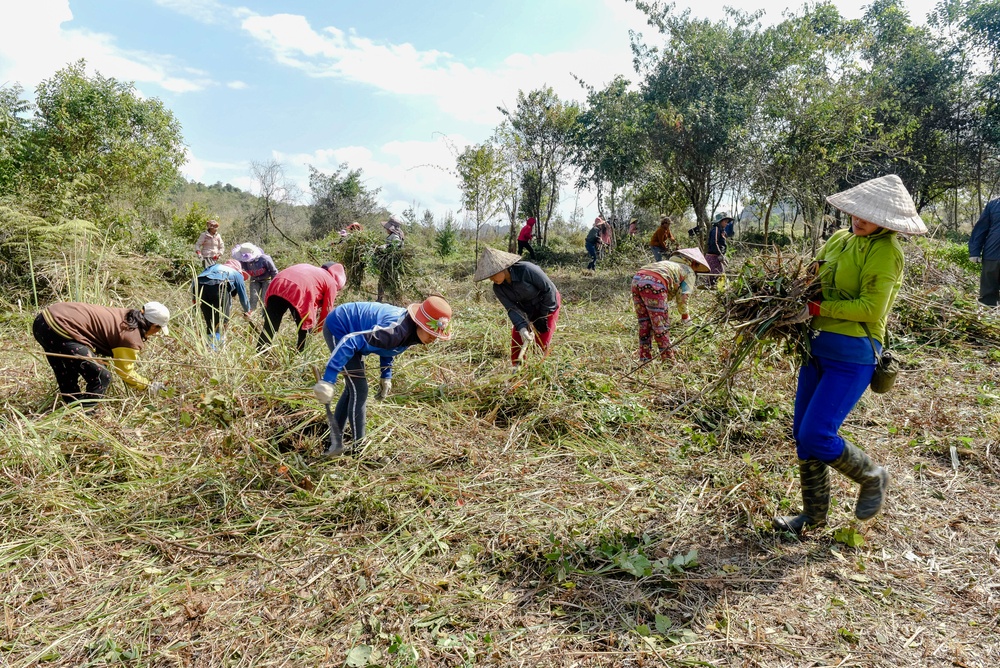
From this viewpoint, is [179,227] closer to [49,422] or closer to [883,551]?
[49,422]

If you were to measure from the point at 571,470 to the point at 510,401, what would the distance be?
871 mm

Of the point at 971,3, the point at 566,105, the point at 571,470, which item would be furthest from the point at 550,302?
the point at 971,3

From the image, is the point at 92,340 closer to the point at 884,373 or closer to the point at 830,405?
the point at 830,405

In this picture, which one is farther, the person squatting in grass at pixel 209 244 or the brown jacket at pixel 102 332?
the person squatting in grass at pixel 209 244

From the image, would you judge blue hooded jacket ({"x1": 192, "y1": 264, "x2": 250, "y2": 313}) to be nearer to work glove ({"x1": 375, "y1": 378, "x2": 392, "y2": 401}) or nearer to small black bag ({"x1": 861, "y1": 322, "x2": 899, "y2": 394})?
work glove ({"x1": 375, "y1": 378, "x2": 392, "y2": 401})

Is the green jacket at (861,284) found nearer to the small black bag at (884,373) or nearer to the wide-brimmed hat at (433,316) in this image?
the small black bag at (884,373)

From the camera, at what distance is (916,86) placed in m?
16.3

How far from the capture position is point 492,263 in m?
4.55

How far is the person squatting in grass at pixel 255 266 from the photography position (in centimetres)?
645

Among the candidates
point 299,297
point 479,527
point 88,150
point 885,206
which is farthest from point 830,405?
point 88,150

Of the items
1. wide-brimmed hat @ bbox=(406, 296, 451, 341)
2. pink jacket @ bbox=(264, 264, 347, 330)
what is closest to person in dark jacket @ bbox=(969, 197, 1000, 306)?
wide-brimmed hat @ bbox=(406, 296, 451, 341)

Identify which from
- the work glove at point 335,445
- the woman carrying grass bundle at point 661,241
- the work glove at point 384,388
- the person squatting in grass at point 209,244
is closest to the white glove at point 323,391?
the work glove at point 335,445

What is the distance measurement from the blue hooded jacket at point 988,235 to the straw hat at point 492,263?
5151 millimetres

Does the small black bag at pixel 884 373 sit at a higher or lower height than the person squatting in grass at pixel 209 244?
lower
